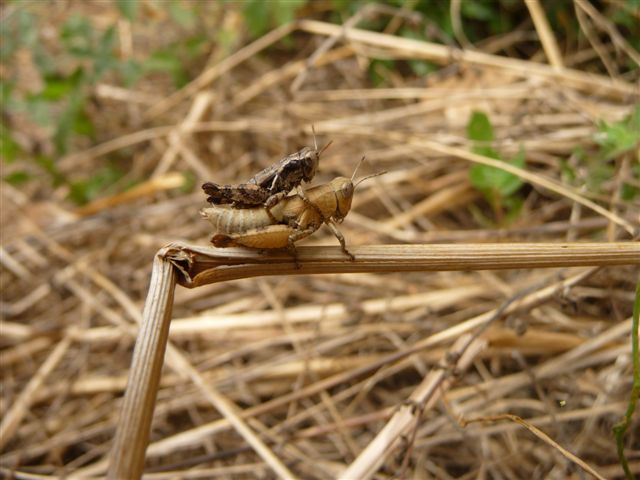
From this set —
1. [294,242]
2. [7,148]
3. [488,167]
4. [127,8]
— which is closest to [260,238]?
[294,242]

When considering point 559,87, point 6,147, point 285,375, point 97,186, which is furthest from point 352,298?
point 6,147

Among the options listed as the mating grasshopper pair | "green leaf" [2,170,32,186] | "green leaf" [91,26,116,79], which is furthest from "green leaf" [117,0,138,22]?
the mating grasshopper pair

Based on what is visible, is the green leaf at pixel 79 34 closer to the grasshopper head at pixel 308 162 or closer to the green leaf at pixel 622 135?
the grasshopper head at pixel 308 162

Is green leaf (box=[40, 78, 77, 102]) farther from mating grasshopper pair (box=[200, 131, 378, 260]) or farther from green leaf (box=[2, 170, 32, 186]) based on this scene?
mating grasshopper pair (box=[200, 131, 378, 260])

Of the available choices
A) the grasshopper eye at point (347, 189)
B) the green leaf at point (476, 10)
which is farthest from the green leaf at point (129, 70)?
the grasshopper eye at point (347, 189)

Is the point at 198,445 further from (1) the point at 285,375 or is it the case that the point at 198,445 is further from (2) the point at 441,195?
(2) the point at 441,195

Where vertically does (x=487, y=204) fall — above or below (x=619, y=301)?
above
